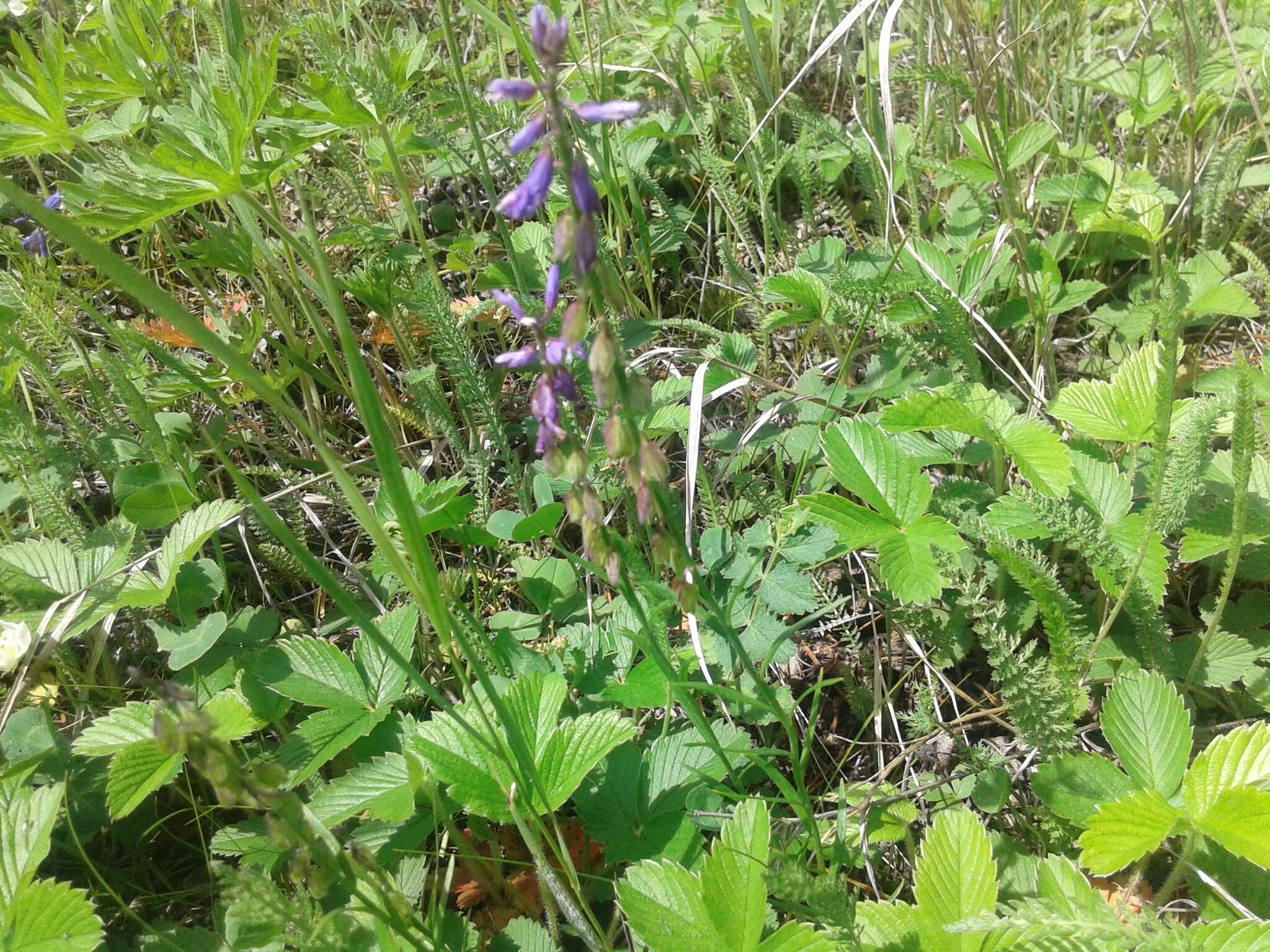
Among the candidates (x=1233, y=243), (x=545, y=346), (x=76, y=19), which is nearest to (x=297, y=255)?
(x=76, y=19)

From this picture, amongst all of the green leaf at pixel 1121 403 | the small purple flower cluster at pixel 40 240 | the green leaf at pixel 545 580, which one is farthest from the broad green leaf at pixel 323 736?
the small purple flower cluster at pixel 40 240

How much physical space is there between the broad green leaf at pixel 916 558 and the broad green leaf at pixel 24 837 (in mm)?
1851

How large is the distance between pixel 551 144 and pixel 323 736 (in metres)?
1.56

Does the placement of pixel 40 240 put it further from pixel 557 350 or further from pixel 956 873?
pixel 956 873

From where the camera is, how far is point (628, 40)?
157 inches

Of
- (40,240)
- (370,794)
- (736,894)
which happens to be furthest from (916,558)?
(40,240)

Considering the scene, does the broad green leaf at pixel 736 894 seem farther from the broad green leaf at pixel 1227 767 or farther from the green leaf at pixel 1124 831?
the broad green leaf at pixel 1227 767

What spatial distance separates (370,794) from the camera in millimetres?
2016

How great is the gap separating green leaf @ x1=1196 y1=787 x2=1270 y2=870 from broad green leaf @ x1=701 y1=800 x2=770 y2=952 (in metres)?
0.85

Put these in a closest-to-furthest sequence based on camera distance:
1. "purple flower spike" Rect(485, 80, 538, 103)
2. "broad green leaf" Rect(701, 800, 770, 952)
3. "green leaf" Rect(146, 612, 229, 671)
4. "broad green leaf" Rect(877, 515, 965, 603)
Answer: "purple flower spike" Rect(485, 80, 538, 103), "broad green leaf" Rect(701, 800, 770, 952), "broad green leaf" Rect(877, 515, 965, 603), "green leaf" Rect(146, 612, 229, 671)

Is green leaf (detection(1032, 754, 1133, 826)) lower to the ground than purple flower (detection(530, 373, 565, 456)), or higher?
lower

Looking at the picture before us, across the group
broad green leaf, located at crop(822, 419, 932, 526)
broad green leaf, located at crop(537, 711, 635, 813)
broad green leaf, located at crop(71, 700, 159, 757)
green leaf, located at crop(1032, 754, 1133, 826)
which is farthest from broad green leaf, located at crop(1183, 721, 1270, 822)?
broad green leaf, located at crop(71, 700, 159, 757)

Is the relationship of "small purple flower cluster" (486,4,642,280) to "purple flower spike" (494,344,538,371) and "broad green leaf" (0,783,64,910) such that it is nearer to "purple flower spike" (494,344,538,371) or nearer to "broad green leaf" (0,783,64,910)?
"purple flower spike" (494,344,538,371)

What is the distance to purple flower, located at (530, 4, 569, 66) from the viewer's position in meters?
1.05
